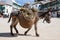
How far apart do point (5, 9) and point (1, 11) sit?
103 inches

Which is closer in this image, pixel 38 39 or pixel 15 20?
pixel 38 39

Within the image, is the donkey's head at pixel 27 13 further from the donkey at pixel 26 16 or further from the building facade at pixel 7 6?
the building facade at pixel 7 6

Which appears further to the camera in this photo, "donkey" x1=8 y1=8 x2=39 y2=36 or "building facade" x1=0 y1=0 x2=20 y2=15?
"building facade" x1=0 y1=0 x2=20 y2=15

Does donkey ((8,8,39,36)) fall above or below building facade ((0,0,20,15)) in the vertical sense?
above

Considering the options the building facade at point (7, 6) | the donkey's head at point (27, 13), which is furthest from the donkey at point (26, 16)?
the building facade at point (7, 6)

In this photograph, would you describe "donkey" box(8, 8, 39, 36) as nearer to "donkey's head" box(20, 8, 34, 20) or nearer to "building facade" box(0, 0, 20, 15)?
"donkey's head" box(20, 8, 34, 20)

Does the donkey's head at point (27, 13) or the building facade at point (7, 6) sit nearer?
the donkey's head at point (27, 13)

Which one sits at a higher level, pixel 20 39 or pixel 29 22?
pixel 29 22

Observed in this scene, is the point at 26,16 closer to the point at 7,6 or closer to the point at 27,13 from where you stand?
the point at 27,13

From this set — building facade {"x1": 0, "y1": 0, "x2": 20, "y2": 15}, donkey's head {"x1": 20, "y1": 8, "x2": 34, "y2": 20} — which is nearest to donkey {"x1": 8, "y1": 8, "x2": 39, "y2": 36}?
donkey's head {"x1": 20, "y1": 8, "x2": 34, "y2": 20}

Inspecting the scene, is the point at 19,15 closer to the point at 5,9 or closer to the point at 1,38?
the point at 1,38

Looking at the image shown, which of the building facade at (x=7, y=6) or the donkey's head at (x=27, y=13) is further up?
the donkey's head at (x=27, y=13)

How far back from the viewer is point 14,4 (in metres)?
64.9

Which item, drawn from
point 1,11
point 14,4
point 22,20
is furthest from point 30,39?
point 14,4
